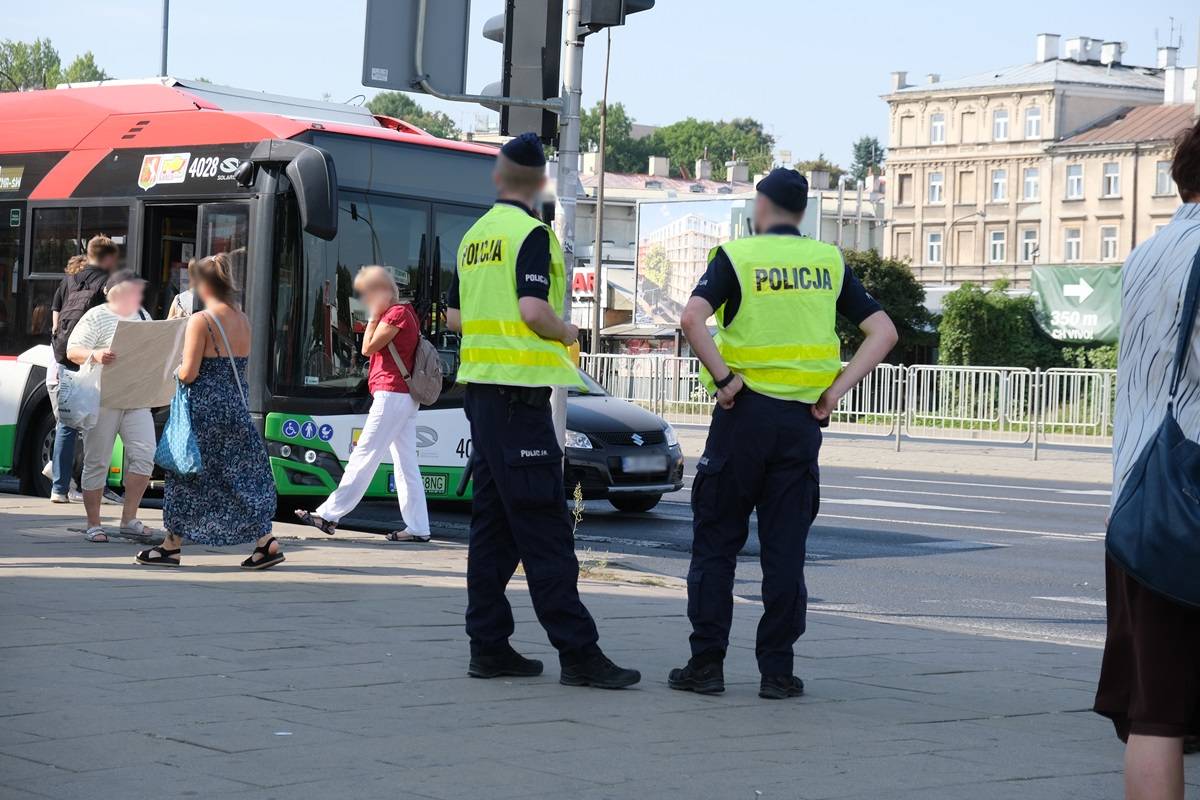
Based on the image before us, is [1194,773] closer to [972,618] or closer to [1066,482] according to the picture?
[972,618]

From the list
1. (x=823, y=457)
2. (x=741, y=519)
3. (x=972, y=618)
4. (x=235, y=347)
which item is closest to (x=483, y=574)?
(x=741, y=519)

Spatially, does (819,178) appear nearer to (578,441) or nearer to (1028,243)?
(1028,243)

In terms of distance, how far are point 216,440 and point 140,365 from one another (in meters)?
1.55

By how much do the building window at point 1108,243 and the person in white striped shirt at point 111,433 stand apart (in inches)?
3402

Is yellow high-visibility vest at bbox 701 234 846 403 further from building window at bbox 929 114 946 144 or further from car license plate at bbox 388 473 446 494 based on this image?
building window at bbox 929 114 946 144

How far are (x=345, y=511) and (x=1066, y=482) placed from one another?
15073 mm

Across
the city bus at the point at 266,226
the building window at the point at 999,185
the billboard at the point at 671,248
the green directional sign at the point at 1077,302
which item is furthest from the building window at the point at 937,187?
the city bus at the point at 266,226

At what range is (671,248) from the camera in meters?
89.1

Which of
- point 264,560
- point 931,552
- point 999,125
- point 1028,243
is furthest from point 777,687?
point 999,125

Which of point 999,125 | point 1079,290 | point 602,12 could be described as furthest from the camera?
point 999,125

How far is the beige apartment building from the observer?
92.6m

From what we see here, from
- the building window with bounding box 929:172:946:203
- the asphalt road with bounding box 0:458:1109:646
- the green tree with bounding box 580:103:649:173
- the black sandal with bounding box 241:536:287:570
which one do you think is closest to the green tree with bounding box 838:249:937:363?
the building window with bounding box 929:172:946:203

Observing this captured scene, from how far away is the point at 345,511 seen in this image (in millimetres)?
12188

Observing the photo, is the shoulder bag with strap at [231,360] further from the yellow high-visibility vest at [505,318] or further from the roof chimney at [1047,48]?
the roof chimney at [1047,48]
